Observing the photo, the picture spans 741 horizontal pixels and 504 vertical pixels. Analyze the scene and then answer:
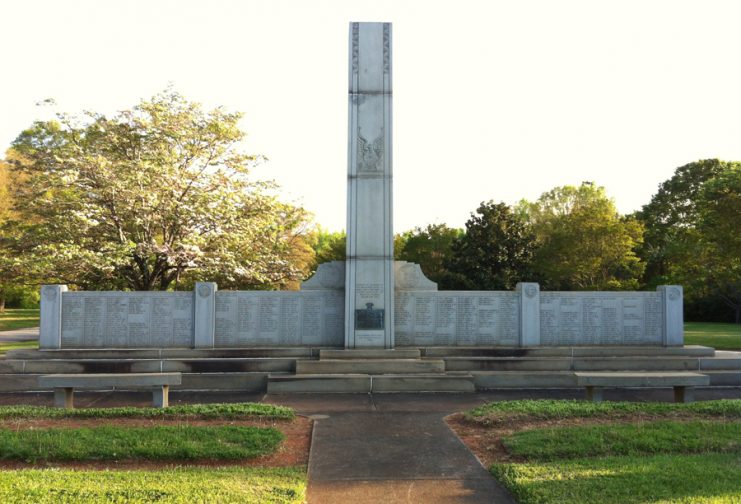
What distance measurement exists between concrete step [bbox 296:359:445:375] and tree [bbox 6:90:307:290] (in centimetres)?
848

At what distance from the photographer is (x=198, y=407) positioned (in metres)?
8.91

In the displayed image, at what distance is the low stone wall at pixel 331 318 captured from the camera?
13.6 metres

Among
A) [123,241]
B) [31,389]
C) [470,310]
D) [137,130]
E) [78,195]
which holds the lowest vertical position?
[31,389]

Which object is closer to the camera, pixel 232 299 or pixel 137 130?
pixel 232 299

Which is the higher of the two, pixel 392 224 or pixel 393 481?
pixel 392 224

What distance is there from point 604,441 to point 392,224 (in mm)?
7434

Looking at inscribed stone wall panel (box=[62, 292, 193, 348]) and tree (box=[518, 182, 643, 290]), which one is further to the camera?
tree (box=[518, 182, 643, 290])

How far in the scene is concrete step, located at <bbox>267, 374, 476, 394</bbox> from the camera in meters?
11.5

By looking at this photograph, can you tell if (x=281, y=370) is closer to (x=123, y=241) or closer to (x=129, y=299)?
(x=129, y=299)

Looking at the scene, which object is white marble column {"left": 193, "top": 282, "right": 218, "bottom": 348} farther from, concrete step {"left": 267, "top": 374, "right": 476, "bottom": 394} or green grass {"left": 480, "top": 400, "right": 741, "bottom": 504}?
green grass {"left": 480, "top": 400, "right": 741, "bottom": 504}

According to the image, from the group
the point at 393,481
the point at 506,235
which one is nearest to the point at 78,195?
the point at 393,481

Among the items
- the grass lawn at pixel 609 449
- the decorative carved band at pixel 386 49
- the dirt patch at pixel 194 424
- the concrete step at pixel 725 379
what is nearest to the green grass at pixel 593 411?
the grass lawn at pixel 609 449

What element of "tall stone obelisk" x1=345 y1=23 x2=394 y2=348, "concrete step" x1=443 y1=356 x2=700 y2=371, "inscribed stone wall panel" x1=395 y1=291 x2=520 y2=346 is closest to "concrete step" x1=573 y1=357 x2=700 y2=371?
"concrete step" x1=443 y1=356 x2=700 y2=371


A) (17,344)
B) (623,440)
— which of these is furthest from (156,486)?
(17,344)
